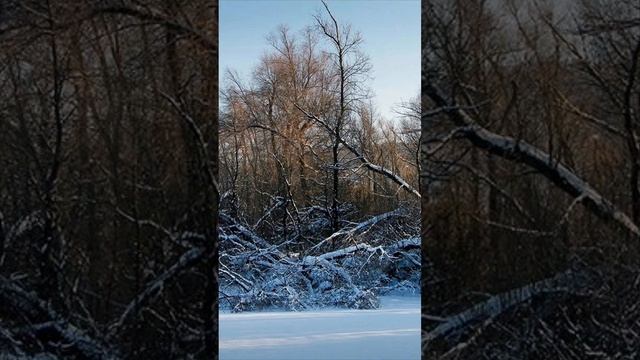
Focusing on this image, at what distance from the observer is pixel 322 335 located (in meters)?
4.75

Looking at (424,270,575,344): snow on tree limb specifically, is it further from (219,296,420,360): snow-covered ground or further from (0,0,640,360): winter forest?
(219,296,420,360): snow-covered ground

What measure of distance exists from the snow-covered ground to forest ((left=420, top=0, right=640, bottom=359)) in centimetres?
123

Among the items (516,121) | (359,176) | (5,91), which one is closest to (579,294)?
(516,121)

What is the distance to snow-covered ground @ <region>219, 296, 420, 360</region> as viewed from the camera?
4.26 meters

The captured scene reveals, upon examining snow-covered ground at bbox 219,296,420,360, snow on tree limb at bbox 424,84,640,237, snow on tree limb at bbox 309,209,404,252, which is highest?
snow on tree limb at bbox 424,84,640,237

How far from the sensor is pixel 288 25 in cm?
630

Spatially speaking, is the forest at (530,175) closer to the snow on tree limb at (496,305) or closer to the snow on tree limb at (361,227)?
the snow on tree limb at (496,305)

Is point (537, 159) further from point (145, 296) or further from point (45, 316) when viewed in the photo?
point (45, 316)

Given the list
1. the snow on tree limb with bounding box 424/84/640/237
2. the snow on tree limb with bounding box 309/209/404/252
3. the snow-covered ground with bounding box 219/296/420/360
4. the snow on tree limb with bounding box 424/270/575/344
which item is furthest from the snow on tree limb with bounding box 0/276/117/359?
the snow on tree limb with bounding box 309/209/404/252

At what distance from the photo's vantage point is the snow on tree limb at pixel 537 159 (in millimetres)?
3094

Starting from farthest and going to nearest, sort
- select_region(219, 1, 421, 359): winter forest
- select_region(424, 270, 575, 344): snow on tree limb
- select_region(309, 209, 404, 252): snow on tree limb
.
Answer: select_region(309, 209, 404, 252): snow on tree limb, select_region(219, 1, 421, 359): winter forest, select_region(424, 270, 575, 344): snow on tree limb

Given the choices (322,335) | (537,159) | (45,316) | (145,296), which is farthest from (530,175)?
(45,316)

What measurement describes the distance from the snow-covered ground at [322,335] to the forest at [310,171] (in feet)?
1.26

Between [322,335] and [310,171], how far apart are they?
6.52ft
